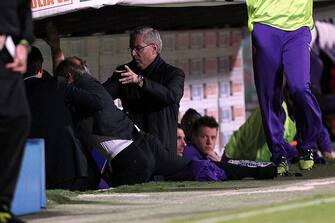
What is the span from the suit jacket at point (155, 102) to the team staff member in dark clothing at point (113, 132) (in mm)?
360

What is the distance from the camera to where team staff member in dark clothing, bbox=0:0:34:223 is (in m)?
6.82

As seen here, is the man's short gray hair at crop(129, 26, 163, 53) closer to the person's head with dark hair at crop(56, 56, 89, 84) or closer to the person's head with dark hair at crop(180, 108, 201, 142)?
the person's head with dark hair at crop(56, 56, 89, 84)

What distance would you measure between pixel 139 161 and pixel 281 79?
1444mm

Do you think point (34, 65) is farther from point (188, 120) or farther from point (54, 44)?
point (188, 120)

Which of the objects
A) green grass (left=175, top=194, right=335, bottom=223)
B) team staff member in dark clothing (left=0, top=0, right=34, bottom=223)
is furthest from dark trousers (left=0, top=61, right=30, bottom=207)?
green grass (left=175, top=194, right=335, bottom=223)

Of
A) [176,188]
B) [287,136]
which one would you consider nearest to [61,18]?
[176,188]

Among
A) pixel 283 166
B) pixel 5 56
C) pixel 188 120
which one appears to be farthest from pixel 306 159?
pixel 5 56

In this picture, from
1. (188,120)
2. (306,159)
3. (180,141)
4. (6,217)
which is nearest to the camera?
(6,217)

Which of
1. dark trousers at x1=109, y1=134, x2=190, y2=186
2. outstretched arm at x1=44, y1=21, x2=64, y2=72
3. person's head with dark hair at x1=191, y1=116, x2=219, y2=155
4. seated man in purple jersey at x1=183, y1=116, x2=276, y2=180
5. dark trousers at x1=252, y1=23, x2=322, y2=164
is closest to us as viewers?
dark trousers at x1=109, y1=134, x2=190, y2=186

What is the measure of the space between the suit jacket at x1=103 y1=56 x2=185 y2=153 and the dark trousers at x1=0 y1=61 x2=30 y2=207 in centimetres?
385

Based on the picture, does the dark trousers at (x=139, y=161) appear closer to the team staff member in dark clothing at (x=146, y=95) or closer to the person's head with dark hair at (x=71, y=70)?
the team staff member in dark clothing at (x=146, y=95)

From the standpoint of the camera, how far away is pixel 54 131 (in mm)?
9984

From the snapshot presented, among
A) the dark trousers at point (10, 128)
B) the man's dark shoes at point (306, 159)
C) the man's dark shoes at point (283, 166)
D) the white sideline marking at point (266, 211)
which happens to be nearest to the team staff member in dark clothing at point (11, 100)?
the dark trousers at point (10, 128)

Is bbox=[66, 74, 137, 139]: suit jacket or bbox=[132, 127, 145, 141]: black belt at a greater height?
bbox=[66, 74, 137, 139]: suit jacket
